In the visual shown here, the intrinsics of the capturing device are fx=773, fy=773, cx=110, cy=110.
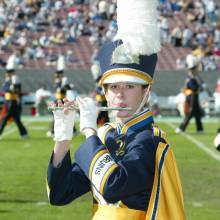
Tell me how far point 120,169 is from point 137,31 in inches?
28.9

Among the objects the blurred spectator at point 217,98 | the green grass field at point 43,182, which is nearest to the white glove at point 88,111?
the green grass field at point 43,182

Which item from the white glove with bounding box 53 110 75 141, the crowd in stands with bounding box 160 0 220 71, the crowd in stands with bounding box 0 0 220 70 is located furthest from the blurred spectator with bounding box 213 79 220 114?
the white glove with bounding box 53 110 75 141

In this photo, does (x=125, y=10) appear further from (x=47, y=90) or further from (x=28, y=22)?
(x=28, y=22)

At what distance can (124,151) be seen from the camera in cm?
399

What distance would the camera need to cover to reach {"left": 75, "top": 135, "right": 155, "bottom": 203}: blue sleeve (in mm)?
3803

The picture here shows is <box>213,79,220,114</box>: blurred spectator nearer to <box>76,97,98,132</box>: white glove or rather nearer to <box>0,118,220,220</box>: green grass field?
<box>0,118,220,220</box>: green grass field

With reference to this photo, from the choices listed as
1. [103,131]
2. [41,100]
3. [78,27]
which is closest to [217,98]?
[41,100]

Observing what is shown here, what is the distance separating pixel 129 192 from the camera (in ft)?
12.6

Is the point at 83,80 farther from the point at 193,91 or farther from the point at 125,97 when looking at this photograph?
the point at 125,97

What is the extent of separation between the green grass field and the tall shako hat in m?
4.86

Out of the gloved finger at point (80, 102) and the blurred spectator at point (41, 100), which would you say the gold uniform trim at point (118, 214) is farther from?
the blurred spectator at point (41, 100)

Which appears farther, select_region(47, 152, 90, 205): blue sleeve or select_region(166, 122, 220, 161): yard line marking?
select_region(166, 122, 220, 161): yard line marking

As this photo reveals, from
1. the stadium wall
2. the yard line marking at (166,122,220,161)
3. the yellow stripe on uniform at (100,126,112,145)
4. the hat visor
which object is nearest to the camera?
the hat visor

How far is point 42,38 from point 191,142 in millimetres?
22572
